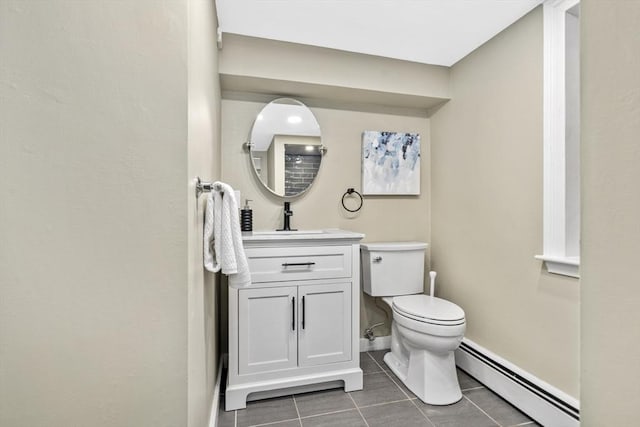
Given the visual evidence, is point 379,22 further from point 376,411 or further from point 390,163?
point 376,411

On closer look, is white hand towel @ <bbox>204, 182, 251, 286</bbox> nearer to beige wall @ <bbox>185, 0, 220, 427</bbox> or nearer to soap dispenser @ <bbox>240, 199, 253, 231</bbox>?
beige wall @ <bbox>185, 0, 220, 427</bbox>

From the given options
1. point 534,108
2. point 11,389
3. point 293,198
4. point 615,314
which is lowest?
point 11,389

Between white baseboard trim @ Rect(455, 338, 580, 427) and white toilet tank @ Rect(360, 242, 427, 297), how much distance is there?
0.54 meters

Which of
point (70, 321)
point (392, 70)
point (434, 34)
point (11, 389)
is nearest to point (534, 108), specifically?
point (434, 34)

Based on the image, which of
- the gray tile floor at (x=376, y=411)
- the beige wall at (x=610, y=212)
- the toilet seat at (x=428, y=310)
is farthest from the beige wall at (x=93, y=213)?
the toilet seat at (x=428, y=310)

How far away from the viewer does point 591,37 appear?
452 millimetres

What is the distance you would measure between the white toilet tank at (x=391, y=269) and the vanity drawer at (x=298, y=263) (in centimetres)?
32

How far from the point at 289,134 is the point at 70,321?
1786mm

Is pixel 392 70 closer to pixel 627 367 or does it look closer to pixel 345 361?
pixel 345 361

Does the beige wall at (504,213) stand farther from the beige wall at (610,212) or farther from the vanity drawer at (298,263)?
the beige wall at (610,212)

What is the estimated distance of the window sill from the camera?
1.51m

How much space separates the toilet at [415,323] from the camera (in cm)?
181

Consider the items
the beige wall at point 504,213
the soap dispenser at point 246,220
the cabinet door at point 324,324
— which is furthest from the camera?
the soap dispenser at point 246,220

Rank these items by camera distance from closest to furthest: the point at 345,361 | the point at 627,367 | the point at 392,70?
the point at 627,367 → the point at 345,361 → the point at 392,70
